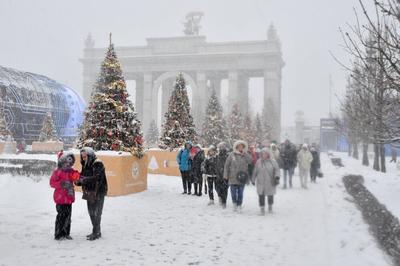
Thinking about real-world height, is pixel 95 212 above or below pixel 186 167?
below

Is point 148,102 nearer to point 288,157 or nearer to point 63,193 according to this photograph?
point 288,157

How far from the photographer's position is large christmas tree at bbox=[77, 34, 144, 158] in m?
14.3

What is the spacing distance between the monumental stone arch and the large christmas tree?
61226 mm

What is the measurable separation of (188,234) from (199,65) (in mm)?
76646

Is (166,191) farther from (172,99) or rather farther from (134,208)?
(172,99)

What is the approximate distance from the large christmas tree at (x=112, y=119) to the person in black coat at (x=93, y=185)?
21.0 feet

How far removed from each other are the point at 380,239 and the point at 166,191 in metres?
8.85

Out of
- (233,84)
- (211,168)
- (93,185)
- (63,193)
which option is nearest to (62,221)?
(63,193)

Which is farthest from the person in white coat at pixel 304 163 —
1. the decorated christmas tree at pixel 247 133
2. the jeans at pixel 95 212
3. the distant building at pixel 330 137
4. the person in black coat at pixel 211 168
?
the distant building at pixel 330 137

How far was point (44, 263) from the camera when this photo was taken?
631 cm

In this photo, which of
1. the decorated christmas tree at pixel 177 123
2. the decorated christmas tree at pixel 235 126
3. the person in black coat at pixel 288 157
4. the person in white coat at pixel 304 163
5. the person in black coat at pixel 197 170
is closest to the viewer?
the person in black coat at pixel 197 170

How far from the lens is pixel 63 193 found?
303 inches

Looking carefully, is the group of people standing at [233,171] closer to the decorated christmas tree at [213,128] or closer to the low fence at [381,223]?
the low fence at [381,223]

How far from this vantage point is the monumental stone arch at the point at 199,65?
8131 cm
